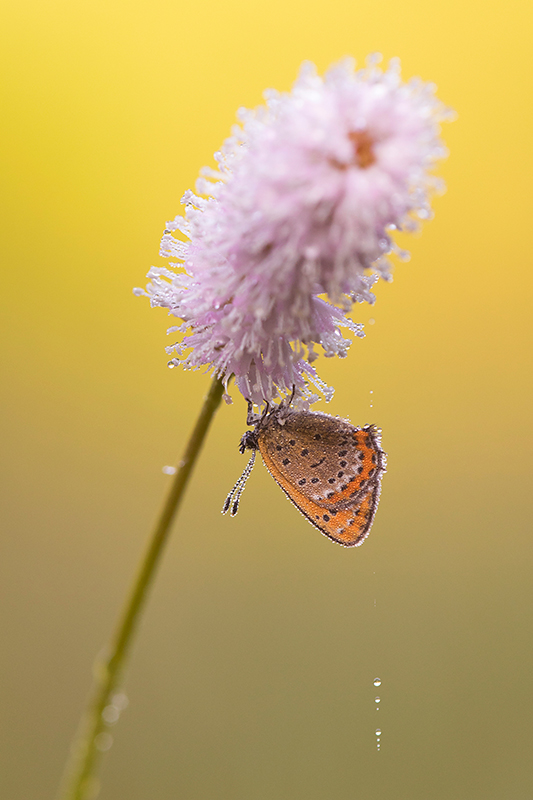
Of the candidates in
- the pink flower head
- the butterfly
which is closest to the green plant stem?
the pink flower head

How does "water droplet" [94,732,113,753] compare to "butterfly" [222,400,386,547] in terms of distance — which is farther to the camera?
"butterfly" [222,400,386,547]

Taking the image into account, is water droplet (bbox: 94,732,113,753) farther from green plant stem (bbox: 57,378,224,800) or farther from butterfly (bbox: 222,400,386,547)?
butterfly (bbox: 222,400,386,547)

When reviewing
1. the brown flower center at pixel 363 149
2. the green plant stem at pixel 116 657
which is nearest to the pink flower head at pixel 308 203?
the brown flower center at pixel 363 149

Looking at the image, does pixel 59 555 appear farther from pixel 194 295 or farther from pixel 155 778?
pixel 194 295

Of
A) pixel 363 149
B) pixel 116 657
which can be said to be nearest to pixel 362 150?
pixel 363 149

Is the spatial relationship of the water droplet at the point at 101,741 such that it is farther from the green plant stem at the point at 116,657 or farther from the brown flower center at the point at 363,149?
the brown flower center at the point at 363,149

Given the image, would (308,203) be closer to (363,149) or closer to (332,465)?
(363,149)

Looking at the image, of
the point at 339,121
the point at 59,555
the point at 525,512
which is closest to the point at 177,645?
the point at 59,555
